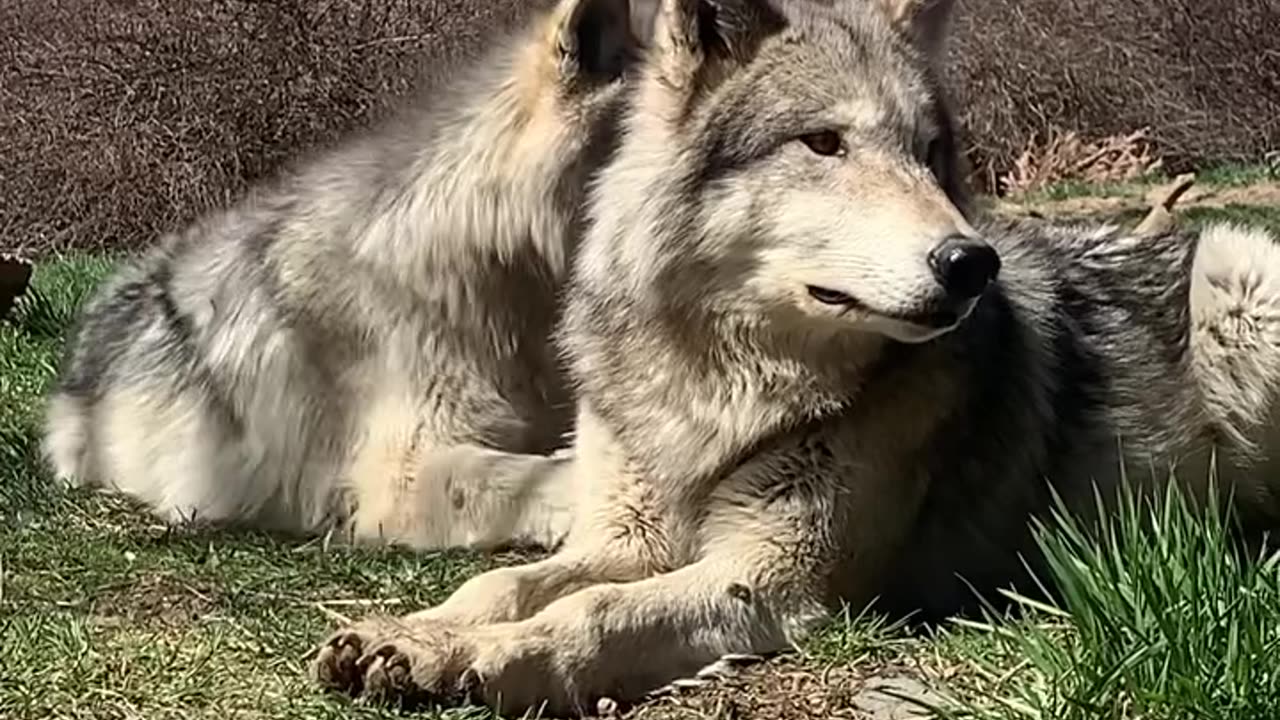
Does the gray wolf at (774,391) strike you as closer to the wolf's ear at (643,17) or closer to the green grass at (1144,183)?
the wolf's ear at (643,17)

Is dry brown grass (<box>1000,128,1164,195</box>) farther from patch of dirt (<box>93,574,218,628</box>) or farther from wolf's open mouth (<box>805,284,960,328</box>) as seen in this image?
wolf's open mouth (<box>805,284,960,328</box>)

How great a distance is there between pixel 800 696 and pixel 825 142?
1.06 m

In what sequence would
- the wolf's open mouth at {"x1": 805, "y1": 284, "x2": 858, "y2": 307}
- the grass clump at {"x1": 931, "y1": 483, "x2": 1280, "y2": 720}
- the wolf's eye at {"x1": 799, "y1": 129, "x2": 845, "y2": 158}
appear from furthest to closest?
1. the wolf's eye at {"x1": 799, "y1": 129, "x2": 845, "y2": 158}
2. the wolf's open mouth at {"x1": 805, "y1": 284, "x2": 858, "y2": 307}
3. the grass clump at {"x1": 931, "y1": 483, "x2": 1280, "y2": 720}

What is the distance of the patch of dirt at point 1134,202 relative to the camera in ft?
38.7

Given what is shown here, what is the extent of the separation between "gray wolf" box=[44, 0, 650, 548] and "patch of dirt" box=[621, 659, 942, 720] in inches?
46.1

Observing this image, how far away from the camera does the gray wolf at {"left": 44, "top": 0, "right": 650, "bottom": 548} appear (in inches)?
175

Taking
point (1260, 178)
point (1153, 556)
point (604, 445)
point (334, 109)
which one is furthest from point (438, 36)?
point (1153, 556)

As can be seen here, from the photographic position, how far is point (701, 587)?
3297mm

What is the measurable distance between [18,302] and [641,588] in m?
4.78

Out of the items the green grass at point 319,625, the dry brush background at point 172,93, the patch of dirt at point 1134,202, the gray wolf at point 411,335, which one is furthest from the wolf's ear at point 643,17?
the dry brush background at point 172,93

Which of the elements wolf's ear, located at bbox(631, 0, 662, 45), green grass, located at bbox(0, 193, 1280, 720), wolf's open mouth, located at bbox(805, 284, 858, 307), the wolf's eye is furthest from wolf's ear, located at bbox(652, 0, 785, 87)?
green grass, located at bbox(0, 193, 1280, 720)

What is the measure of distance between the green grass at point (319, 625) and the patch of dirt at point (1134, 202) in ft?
26.3

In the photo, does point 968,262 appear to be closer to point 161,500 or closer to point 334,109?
point 161,500

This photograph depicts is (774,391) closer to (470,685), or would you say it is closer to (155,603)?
(470,685)
